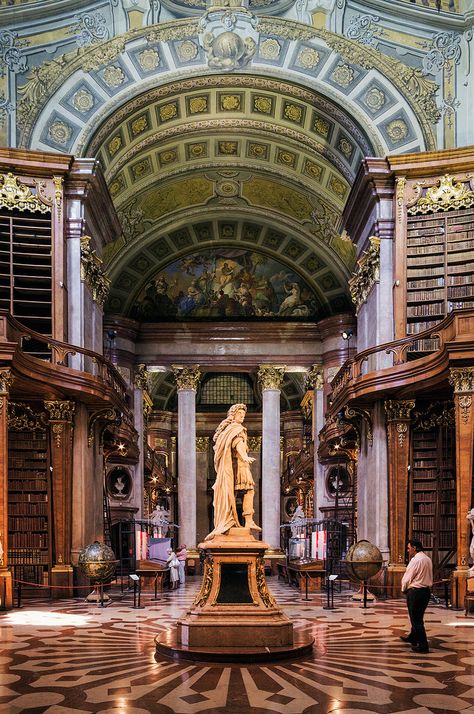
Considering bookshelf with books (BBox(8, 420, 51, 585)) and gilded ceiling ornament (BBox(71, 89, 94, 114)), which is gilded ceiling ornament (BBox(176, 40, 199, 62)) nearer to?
gilded ceiling ornament (BBox(71, 89, 94, 114))

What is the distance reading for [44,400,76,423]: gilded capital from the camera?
19219 millimetres

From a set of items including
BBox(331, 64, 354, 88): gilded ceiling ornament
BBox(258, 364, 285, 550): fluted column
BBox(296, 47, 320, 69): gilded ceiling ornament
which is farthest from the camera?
BBox(258, 364, 285, 550): fluted column

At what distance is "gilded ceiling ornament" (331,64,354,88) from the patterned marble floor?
12.9m

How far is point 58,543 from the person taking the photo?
18844 mm

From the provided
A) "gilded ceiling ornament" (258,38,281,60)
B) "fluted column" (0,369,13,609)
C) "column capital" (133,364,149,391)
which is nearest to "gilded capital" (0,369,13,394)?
"fluted column" (0,369,13,609)

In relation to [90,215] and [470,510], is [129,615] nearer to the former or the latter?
[470,510]

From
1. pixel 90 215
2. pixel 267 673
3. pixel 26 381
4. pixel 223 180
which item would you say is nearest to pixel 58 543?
pixel 26 381

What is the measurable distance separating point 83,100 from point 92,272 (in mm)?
3785

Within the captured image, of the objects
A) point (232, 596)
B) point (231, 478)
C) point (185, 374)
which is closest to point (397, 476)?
point (231, 478)

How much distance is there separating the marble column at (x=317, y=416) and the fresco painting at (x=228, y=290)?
190cm

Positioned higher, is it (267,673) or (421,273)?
(421,273)

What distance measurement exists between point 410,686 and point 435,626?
4589mm

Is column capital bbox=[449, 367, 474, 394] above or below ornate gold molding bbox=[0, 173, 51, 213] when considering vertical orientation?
below

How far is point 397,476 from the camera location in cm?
1905
